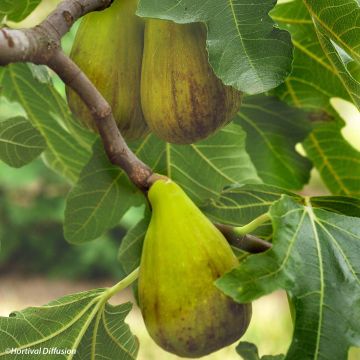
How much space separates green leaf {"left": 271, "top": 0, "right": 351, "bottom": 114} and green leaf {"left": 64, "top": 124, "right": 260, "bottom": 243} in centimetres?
10

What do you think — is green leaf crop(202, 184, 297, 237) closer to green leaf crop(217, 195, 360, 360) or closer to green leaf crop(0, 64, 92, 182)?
green leaf crop(217, 195, 360, 360)

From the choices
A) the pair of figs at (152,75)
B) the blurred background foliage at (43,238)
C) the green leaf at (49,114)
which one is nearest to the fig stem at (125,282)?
the pair of figs at (152,75)

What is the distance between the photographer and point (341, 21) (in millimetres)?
757

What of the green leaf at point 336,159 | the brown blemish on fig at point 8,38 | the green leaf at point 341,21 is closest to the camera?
the brown blemish on fig at point 8,38

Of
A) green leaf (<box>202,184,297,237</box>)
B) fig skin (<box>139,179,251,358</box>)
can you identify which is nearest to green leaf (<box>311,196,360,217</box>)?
green leaf (<box>202,184,297,237</box>)

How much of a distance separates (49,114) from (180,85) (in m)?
0.43

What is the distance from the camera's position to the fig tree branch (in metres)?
0.65

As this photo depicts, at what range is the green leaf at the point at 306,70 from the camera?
1.03 metres

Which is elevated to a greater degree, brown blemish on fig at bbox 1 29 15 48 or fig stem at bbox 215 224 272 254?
brown blemish on fig at bbox 1 29 15 48

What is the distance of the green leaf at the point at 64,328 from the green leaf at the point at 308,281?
21cm

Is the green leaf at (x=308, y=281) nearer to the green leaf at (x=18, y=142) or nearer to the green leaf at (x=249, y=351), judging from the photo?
the green leaf at (x=249, y=351)

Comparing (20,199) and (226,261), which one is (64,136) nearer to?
(226,261)

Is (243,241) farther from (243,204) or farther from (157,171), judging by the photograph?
(157,171)

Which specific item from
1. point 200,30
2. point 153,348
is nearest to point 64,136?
point 200,30
